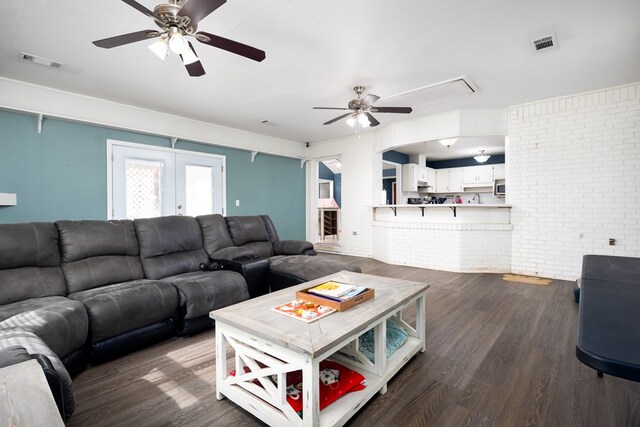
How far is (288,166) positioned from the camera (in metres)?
7.23

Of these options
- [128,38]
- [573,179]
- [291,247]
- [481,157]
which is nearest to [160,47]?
[128,38]

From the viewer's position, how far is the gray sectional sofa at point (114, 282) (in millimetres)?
1838

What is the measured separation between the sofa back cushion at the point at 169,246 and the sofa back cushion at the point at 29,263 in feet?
2.20

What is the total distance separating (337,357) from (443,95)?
12.9 feet

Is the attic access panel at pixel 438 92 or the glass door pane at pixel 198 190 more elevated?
the attic access panel at pixel 438 92

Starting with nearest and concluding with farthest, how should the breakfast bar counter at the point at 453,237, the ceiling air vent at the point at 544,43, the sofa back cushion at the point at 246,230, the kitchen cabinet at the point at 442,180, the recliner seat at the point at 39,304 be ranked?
the recliner seat at the point at 39,304, the ceiling air vent at the point at 544,43, the sofa back cushion at the point at 246,230, the breakfast bar counter at the point at 453,237, the kitchen cabinet at the point at 442,180

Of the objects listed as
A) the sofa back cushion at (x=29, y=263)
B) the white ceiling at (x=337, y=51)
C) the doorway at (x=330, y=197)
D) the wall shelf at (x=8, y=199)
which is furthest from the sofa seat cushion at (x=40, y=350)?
the doorway at (x=330, y=197)

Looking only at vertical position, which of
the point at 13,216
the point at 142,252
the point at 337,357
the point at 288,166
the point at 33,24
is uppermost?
the point at 33,24

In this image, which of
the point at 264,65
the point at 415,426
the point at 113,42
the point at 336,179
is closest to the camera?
the point at 415,426

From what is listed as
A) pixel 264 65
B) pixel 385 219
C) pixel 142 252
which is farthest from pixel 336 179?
pixel 142 252

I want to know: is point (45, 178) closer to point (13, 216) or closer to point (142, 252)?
point (13, 216)

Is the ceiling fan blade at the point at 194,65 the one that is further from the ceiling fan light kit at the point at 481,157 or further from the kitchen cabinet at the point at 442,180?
the kitchen cabinet at the point at 442,180

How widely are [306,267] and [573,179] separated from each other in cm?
416

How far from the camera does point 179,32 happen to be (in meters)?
2.10
